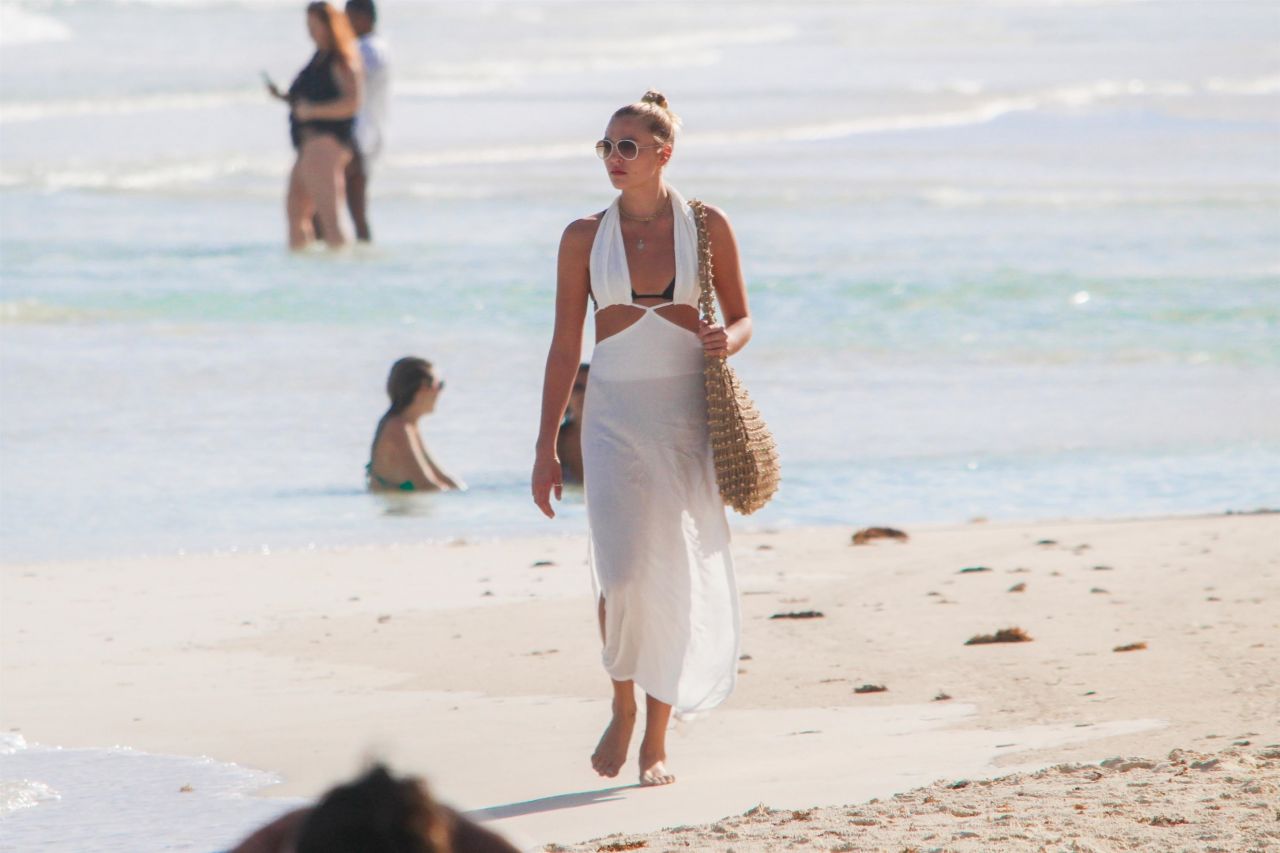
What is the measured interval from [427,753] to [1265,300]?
1031 centimetres

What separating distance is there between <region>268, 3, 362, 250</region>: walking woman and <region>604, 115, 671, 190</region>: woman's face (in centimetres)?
1076

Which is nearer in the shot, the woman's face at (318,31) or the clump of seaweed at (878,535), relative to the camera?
the clump of seaweed at (878,535)

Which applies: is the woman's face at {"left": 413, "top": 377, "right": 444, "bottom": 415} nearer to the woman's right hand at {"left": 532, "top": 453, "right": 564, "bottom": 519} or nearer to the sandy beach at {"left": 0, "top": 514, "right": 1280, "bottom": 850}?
the sandy beach at {"left": 0, "top": 514, "right": 1280, "bottom": 850}

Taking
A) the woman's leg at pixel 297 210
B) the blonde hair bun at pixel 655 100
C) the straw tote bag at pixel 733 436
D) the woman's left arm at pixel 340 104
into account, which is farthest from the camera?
the woman's leg at pixel 297 210

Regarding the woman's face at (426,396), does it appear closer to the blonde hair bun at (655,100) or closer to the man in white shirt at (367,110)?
the blonde hair bun at (655,100)

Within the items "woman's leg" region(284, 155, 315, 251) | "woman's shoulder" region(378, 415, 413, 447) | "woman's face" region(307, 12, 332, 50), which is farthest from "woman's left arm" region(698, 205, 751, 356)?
"woman's leg" region(284, 155, 315, 251)

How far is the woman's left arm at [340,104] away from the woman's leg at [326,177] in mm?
182

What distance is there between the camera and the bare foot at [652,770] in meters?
4.44

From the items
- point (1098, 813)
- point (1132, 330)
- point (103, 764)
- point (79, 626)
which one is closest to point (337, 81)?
point (1132, 330)

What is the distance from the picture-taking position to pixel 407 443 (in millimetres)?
8492

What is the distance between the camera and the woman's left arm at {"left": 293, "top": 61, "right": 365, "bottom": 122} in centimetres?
1510

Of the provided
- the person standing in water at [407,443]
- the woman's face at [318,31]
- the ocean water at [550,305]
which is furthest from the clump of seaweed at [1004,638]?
the woman's face at [318,31]

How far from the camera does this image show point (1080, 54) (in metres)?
48.7

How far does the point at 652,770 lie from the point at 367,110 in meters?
11.9
